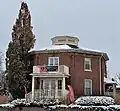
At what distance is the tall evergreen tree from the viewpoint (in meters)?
36.3

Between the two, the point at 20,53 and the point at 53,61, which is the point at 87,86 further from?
the point at 20,53

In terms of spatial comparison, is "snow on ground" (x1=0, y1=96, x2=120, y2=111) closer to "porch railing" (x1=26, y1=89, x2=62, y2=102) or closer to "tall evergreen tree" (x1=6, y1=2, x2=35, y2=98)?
"porch railing" (x1=26, y1=89, x2=62, y2=102)

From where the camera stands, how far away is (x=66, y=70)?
116 feet

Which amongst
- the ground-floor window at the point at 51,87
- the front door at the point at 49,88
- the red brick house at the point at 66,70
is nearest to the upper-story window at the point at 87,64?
the red brick house at the point at 66,70

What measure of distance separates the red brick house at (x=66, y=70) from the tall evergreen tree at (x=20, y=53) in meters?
1.30

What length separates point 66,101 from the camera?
1278 inches

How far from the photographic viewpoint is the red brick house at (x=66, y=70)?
34781 mm

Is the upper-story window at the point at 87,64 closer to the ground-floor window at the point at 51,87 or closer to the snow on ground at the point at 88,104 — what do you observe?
the ground-floor window at the point at 51,87

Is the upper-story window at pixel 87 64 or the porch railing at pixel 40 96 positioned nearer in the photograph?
the porch railing at pixel 40 96

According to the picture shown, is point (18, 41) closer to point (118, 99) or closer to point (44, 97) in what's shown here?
point (44, 97)

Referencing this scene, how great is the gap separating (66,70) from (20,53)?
6.47 m

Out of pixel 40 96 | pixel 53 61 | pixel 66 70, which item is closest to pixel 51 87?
pixel 40 96

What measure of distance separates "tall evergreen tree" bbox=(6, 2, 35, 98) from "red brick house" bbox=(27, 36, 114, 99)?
4.26ft

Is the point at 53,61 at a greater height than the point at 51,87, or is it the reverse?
the point at 53,61
